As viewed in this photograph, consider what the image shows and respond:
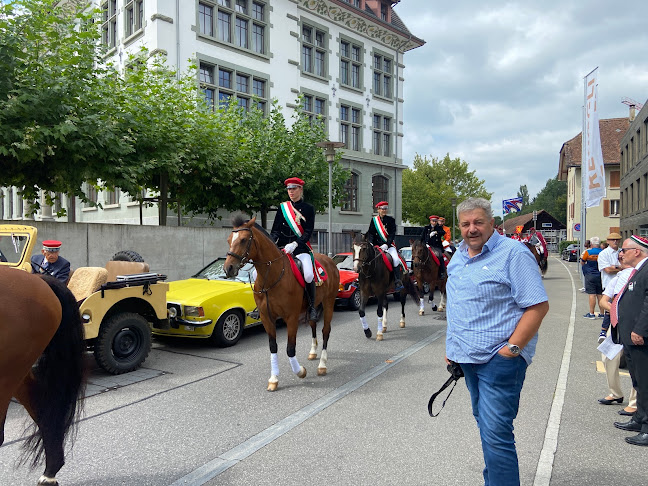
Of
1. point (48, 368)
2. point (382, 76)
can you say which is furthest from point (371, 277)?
point (382, 76)

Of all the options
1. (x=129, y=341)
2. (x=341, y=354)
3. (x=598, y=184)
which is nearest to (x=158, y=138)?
(x=129, y=341)

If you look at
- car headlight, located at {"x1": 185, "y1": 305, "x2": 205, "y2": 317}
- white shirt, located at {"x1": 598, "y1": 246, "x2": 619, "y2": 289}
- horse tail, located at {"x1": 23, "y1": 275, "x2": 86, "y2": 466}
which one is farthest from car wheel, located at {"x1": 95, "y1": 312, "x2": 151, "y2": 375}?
white shirt, located at {"x1": 598, "y1": 246, "x2": 619, "y2": 289}

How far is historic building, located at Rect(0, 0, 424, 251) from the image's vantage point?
69.2 ft

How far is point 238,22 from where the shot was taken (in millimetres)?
A: 23641

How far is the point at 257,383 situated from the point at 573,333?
6805 millimetres

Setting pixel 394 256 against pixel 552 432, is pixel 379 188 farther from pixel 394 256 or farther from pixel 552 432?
pixel 552 432

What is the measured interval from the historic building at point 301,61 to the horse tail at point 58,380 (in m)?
16.9

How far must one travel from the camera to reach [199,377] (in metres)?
6.23

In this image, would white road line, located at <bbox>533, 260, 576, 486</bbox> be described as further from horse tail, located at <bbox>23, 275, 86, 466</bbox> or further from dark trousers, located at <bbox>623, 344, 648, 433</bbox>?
horse tail, located at <bbox>23, 275, 86, 466</bbox>

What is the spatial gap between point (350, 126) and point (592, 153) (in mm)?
15716

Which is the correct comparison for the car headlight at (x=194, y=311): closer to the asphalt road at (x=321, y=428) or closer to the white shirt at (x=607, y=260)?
the asphalt road at (x=321, y=428)

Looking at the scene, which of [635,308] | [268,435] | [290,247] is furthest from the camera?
[290,247]

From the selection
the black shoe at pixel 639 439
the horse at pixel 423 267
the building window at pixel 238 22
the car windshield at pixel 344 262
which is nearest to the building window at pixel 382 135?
the building window at pixel 238 22

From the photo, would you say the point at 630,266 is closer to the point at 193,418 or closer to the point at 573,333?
the point at 193,418
